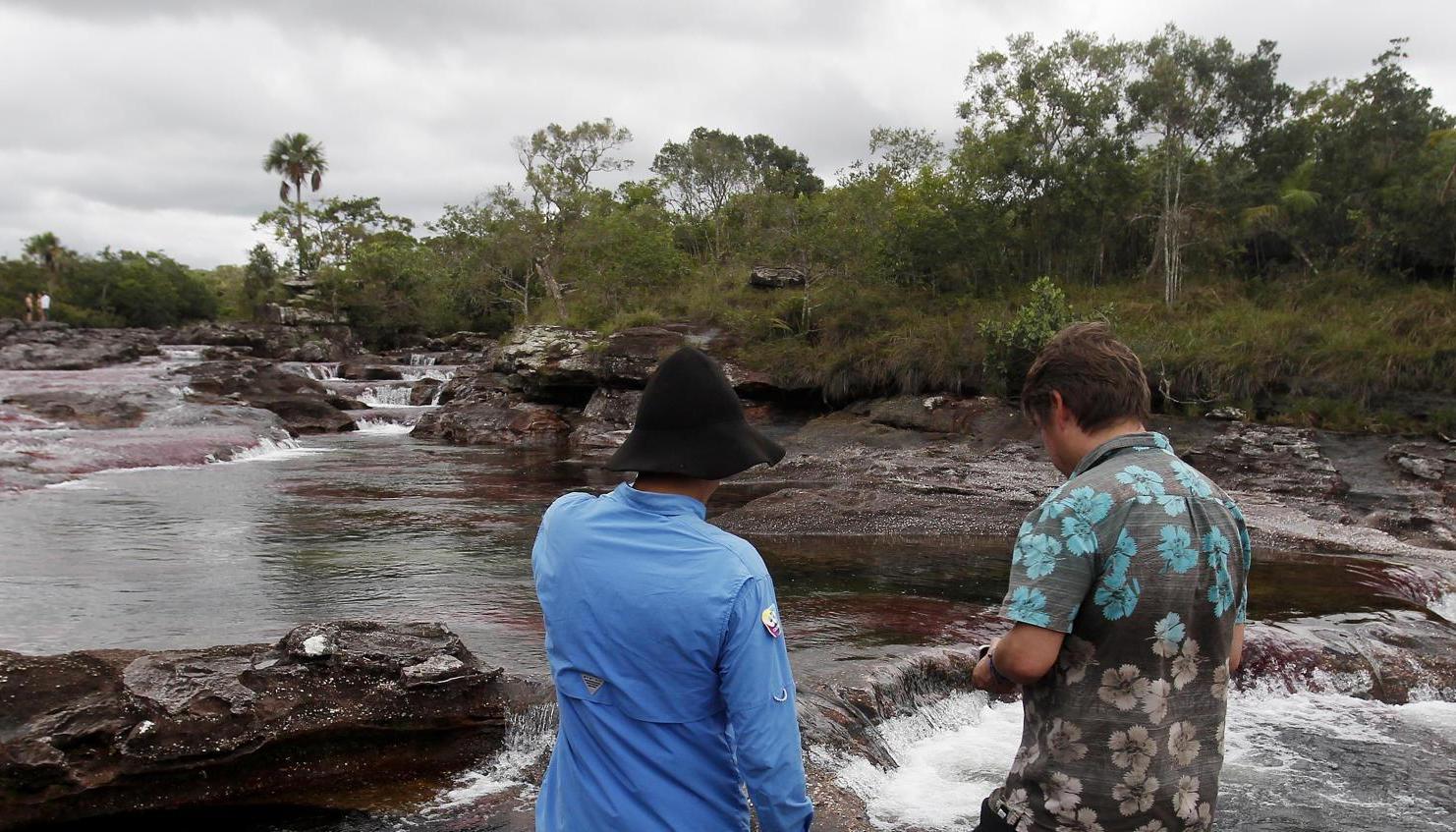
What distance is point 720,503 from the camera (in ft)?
49.5

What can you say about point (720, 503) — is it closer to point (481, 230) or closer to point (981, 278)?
point (981, 278)

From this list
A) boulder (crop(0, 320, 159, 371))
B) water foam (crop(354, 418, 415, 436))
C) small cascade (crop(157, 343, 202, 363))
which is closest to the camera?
water foam (crop(354, 418, 415, 436))

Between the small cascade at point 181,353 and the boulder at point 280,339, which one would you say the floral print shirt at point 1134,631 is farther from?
the boulder at point 280,339

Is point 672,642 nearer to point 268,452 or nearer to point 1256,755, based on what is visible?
point 1256,755

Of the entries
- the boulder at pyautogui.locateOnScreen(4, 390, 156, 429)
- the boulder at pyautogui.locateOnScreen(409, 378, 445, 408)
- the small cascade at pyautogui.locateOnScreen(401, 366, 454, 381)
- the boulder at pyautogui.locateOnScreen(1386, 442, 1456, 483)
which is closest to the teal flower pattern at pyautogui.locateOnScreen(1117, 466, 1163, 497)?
the boulder at pyautogui.locateOnScreen(1386, 442, 1456, 483)

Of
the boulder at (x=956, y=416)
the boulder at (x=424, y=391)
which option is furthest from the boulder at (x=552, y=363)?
the boulder at (x=956, y=416)

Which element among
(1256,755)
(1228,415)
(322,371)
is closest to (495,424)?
(322,371)

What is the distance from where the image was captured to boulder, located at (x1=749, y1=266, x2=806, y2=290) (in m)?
28.1

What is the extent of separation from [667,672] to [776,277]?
2687 cm

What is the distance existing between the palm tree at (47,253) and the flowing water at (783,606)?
48.6m

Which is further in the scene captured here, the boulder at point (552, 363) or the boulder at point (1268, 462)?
the boulder at point (552, 363)

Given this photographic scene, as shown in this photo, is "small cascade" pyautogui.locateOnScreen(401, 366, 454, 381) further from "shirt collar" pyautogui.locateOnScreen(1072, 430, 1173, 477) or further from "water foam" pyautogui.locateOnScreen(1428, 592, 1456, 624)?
"shirt collar" pyautogui.locateOnScreen(1072, 430, 1173, 477)

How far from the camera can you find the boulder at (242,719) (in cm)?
472

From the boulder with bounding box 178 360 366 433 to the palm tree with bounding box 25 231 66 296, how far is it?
36.5 m
